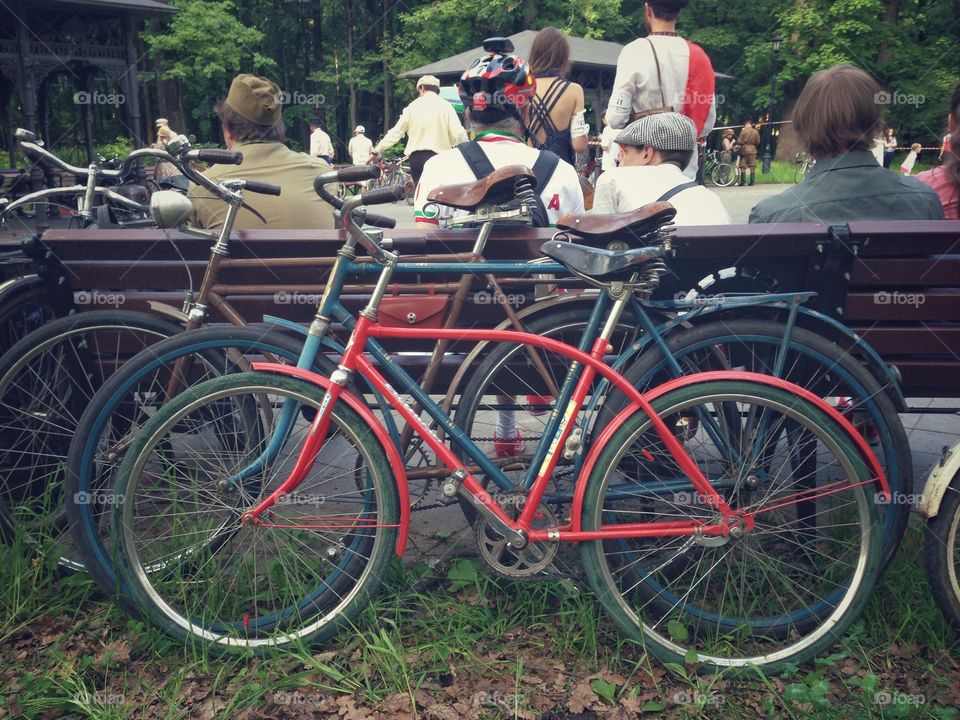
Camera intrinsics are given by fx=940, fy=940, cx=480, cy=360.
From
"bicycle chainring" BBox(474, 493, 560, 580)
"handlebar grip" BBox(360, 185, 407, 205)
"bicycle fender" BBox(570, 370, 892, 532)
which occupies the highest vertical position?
"handlebar grip" BBox(360, 185, 407, 205)

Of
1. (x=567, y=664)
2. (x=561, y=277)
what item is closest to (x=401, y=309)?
(x=561, y=277)

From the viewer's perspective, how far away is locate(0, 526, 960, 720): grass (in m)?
2.82

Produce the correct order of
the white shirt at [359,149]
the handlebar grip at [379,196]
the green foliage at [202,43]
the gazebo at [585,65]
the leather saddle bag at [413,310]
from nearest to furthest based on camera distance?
the handlebar grip at [379,196]
the leather saddle bag at [413,310]
the white shirt at [359,149]
the gazebo at [585,65]
the green foliage at [202,43]

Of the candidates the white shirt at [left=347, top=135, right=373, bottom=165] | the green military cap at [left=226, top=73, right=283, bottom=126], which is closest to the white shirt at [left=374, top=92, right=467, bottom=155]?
the green military cap at [left=226, top=73, right=283, bottom=126]

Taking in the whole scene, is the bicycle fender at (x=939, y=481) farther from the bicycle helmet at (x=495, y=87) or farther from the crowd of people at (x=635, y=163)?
the bicycle helmet at (x=495, y=87)

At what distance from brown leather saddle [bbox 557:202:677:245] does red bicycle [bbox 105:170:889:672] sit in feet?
0.10

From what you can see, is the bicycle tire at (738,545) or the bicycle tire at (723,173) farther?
the bicycle tire at (723,173)

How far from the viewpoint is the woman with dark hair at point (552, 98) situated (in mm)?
6496

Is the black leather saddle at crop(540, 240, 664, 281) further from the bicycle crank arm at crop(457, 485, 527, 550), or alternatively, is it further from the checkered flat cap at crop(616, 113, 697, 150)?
the checkered flat cap at crop(616, 113, 697, 150)

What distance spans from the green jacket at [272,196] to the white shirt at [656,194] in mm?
1269

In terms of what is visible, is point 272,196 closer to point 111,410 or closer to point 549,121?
point 111,410

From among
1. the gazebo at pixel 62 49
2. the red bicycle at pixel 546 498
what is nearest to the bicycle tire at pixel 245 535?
the red bicycle at pixel 546 498

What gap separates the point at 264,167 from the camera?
4480 mm

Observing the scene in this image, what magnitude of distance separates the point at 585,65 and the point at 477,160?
23.9 m
